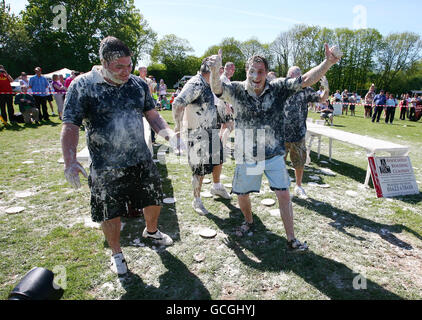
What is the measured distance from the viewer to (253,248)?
2.86 meters

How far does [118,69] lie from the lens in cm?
212

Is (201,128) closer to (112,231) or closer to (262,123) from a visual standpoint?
(262,123)

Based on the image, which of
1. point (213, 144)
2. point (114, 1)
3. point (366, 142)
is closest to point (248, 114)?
point (213, 144)

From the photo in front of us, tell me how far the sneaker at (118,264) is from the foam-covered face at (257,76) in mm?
2123

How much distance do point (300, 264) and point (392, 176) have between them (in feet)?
9.47

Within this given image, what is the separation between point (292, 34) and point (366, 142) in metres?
47.7

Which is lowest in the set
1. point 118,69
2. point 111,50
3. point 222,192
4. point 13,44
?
point 222,192

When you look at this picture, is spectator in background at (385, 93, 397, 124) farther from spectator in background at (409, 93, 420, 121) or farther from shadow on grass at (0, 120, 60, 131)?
shadow on grass at (0, 120, 60, 131)

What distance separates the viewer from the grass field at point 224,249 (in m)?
2.27

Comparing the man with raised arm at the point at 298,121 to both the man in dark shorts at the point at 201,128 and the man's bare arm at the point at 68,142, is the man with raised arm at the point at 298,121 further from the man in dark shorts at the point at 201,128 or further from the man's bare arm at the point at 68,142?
the man's bare arm at the point at 68,142

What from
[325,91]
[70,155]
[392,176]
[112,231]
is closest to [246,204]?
[112,231]

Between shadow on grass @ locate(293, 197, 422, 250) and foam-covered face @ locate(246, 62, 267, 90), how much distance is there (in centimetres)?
211

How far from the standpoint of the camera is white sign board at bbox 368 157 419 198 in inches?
167
